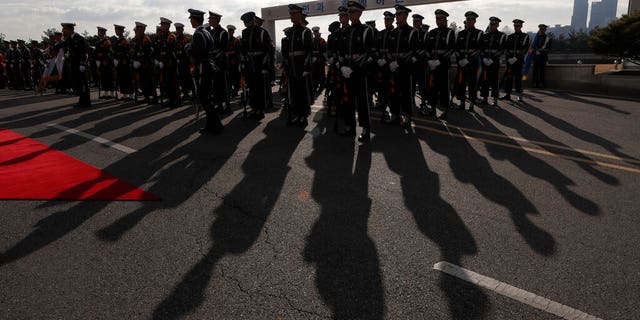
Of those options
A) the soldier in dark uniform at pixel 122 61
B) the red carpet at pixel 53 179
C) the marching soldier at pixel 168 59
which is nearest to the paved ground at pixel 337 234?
the red carpet at pixel 53 179

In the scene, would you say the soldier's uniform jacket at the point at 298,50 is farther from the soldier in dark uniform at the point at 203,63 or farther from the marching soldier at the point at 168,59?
the marching soldier at the point at 168,59

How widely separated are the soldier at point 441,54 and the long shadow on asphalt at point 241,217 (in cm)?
391

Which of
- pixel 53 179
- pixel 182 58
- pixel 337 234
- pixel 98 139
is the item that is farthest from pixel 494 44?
pixel 53 179

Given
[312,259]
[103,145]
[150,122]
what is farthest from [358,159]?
[150,122]

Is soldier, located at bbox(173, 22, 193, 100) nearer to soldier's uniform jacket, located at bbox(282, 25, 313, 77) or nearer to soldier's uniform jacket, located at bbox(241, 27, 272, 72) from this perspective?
soldier's uniform jacket, located at bbox(241, 27, 272, 72)

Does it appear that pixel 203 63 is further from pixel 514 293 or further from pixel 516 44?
pixel 516 44

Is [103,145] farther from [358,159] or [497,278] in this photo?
[497,278]

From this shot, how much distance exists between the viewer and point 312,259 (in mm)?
3340

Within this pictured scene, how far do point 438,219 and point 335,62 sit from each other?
5206 mm

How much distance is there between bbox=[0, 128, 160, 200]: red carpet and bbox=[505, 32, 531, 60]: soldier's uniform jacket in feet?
34.7

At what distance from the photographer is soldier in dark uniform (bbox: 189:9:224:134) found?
792cm

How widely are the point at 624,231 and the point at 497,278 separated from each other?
5.16 ft

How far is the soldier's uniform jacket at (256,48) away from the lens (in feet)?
29.9

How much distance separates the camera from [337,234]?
3.75 meters
